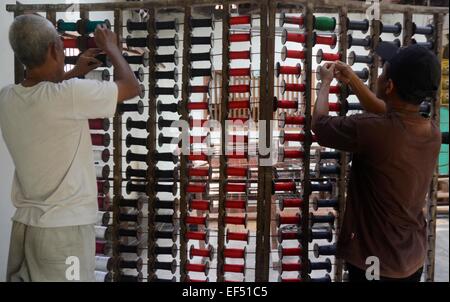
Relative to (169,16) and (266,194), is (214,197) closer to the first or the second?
(266,194)

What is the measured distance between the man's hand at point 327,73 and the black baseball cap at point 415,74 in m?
0.37

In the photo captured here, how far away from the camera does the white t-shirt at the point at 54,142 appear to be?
1473mm

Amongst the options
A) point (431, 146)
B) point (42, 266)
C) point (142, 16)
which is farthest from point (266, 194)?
point (142, 16)

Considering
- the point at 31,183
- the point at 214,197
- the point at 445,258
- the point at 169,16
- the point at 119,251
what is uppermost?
the point at 169,16

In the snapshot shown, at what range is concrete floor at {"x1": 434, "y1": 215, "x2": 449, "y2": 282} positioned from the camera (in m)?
3.80

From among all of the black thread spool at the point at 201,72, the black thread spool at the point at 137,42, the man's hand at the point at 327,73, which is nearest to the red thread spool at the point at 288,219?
the man's hand at the point at 327,73

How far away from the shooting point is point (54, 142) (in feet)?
4.97

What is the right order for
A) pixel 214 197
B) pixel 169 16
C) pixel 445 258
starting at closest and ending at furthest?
pixel 214 197 → pixel 445 258 → pixel 169 16

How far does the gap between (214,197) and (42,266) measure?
5.09ft

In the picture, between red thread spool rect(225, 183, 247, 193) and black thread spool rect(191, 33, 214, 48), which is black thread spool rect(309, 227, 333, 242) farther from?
black thread spool rect(191, 33, 214, 48)

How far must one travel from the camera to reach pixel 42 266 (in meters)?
1.55

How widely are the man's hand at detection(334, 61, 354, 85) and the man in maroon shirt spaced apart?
29 centimetres

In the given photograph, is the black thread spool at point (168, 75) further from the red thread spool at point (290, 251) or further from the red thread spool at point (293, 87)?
the red thread spool at point (290, 251)

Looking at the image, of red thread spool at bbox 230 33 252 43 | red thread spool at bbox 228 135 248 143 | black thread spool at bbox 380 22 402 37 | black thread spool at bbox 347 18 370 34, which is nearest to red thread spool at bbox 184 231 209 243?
red thread spool at bbox 228 135 248 143
